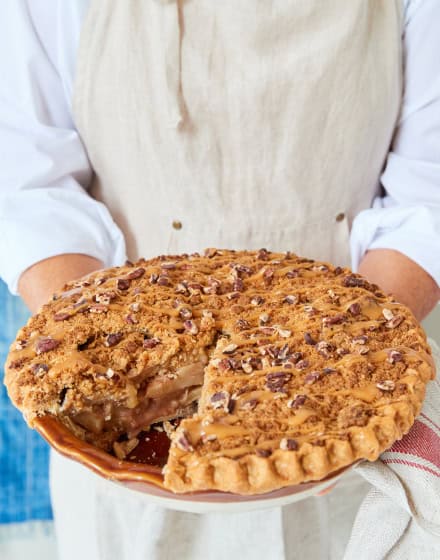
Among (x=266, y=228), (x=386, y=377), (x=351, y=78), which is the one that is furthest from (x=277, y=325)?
(x=351, y=78)

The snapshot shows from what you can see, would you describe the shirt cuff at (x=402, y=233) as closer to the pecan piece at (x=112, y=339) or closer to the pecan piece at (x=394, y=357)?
the pecan piece at (x=394, y=357)

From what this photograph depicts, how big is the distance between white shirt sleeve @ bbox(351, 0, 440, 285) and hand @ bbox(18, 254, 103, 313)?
52cm

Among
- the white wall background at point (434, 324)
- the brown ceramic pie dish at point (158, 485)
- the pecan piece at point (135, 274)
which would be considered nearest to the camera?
the brown ceramic pie dish at point (158, 485)

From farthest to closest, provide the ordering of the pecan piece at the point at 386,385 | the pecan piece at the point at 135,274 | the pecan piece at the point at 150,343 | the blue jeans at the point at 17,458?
the blue jeans at the point at 17,458, the pecan piece at the point at 135,274, the pecan piece at the point at 150,343, the pecan piece at the point at 386,385

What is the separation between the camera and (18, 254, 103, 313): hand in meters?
1.21

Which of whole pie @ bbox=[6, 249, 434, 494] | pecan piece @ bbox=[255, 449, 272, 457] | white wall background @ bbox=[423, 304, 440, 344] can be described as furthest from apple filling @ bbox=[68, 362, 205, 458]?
white wall background @ bbox=[423, 304, 440, 344]

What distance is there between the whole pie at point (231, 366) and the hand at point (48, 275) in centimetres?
16

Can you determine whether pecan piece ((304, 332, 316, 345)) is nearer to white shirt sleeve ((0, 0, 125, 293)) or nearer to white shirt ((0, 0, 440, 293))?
white shirt ((0, 0, 440, 293))

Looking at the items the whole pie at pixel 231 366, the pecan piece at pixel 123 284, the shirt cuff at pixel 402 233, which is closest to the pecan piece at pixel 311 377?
the whole pie at pixel 231 366

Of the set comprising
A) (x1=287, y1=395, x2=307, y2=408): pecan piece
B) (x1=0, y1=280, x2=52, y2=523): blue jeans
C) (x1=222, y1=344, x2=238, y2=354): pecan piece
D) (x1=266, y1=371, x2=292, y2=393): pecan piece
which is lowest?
(x1=0, y1=280, x2=52, y2=523): blue jeans

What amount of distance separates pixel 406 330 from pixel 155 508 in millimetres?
632

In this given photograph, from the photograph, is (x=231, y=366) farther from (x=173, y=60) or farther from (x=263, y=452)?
(x=173, y=60)

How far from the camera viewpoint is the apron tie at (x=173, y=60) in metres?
1.18

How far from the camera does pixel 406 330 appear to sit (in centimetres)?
95
